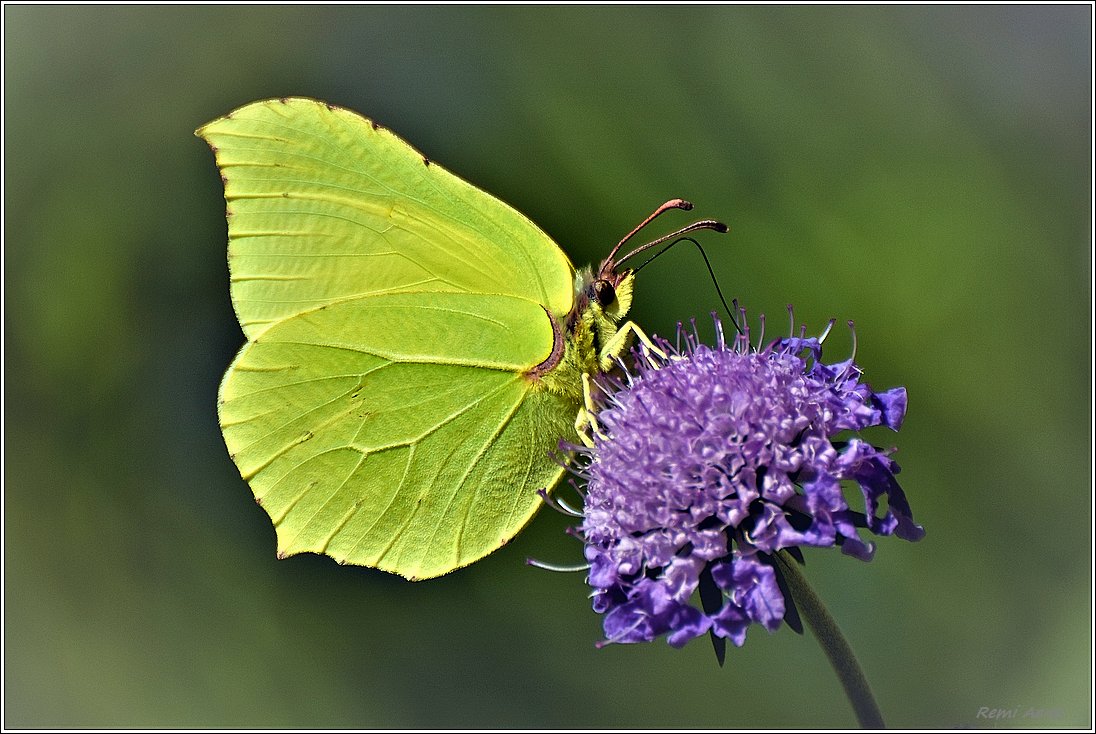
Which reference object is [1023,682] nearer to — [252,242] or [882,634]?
[882,634]

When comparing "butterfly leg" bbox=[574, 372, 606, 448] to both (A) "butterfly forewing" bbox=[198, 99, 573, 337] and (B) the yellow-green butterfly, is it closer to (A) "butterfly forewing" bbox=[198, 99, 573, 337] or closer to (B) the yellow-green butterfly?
(B) the yellow-green butterfly

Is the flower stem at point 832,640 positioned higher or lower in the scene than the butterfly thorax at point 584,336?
lower

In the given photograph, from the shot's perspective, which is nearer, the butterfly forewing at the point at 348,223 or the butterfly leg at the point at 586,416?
the butterfly leg at the point at 586,416

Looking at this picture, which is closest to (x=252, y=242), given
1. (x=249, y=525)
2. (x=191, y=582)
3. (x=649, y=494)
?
(x=649, y=494)

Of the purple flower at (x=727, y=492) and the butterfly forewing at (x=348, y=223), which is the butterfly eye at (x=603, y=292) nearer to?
the butterfly forewing at (x=348, y=223)

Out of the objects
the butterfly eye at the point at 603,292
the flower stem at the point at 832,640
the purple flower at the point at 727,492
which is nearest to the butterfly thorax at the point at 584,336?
the butterfly eye at the point at 603,292

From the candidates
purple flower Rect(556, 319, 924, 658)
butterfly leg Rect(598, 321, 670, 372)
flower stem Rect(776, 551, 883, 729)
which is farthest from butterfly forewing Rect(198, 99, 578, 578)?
flower stem Rect(776, 551, 883, 729)
